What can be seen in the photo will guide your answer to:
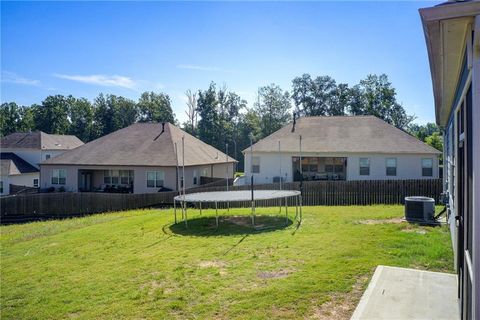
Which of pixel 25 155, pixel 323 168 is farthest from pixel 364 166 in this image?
pixel 25 155

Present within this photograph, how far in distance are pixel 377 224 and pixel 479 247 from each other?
9316 mm

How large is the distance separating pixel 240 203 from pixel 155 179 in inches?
343

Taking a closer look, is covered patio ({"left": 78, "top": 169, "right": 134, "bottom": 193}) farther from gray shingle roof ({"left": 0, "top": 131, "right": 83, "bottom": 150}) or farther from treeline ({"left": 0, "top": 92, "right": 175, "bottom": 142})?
treeline ({"left": 0, "top": 92, "right": 175, "bottom": 142})

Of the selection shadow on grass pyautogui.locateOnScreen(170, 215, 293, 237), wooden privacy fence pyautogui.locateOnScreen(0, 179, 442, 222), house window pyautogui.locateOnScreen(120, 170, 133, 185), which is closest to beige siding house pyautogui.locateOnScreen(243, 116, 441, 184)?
wooden privacy fence pyautogui.locateOnScreen(0, 179, 442, 222)

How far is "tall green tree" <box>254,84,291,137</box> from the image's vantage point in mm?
62562

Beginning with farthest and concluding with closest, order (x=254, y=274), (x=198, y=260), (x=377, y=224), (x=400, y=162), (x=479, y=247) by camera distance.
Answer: (x=400, y=162) → (x=377, y=224) → (x=198, y=260) → (x=254, y=274) → (x=479, y=247)

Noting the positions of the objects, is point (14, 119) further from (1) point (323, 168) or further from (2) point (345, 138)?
(2) point (345, 138)

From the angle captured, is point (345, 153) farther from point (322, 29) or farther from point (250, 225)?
point (250, 225)

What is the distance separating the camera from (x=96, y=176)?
28188mm

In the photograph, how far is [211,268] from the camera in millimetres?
7555

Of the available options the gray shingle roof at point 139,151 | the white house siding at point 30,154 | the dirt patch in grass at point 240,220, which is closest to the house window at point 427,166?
the dirt patch in grass at point 240,220

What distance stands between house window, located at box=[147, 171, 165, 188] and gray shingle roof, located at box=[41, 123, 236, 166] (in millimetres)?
762

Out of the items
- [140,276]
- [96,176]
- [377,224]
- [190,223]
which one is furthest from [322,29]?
[96,176]

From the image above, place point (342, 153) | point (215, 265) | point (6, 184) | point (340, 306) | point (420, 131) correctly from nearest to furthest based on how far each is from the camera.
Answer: point (340, 306) < point (215, 265) < point (342, 153) < point (6, 184) < point (420, 131)
